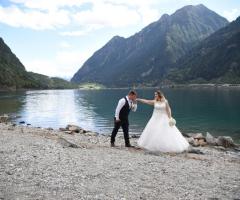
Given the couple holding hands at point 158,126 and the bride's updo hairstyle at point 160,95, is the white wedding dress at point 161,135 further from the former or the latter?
the bride's updo hairstyle at point 160,95

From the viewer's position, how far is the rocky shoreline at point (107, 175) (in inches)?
484

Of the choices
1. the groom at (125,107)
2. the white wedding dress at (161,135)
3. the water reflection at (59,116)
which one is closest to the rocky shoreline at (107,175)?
the white wedding dress at (161,135)

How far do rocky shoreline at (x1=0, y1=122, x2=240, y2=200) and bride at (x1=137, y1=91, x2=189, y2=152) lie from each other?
4.95ft

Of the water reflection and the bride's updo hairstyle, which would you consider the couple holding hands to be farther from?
the water reflection

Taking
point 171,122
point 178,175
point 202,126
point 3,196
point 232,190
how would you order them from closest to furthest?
point 3,196
point 232,190
point 178,175
point 171,122
point 202,126

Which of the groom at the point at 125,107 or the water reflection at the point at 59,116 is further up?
the groom at the point at 125,107

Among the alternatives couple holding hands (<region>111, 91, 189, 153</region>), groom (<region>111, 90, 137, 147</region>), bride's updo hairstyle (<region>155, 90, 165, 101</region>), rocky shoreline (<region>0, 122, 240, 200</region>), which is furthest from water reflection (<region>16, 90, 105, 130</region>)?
rocky shoreline (<region>0, 122, 240, 200</region>)

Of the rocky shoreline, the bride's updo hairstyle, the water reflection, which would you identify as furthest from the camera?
the water reflection

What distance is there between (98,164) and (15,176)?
12.8ft

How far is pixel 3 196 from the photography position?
1148cm

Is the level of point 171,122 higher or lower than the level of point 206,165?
higher

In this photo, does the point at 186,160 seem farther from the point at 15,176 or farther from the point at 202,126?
the point at 202,126

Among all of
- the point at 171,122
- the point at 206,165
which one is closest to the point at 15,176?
the point at 206,165

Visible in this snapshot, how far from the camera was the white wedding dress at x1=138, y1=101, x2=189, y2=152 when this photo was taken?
858 inches
